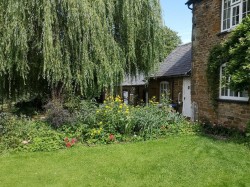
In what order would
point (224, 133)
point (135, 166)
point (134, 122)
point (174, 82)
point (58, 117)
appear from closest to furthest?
point (135, 166), point (134, 122), point (58, 117), point (224, 133), point (174, 82)

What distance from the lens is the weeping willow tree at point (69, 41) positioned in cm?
895

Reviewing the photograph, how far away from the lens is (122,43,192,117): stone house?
1413cm

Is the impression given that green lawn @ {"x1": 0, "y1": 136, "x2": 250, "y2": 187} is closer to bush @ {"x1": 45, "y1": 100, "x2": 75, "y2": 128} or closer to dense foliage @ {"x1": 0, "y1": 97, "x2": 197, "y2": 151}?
dense foliage @ {"x1": 0, "y1": 97, "x2": 197, "y2": 151}

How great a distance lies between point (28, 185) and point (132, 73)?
9.27 m

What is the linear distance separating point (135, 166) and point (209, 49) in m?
6.40

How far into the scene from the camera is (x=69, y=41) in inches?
380

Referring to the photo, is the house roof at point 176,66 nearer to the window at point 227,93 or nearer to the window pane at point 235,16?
the window at point 227,93

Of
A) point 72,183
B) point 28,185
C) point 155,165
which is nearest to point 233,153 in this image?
point 155,165

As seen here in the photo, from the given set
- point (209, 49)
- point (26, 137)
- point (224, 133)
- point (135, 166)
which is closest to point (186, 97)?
point (209, 49)

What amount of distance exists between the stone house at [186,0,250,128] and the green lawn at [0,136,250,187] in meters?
2.14

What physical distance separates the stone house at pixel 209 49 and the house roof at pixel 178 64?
2.71 metres

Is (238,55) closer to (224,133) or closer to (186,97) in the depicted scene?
(224,133)

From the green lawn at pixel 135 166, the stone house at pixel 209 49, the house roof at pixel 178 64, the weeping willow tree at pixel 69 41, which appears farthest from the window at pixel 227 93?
the house roof at pixel 178 64

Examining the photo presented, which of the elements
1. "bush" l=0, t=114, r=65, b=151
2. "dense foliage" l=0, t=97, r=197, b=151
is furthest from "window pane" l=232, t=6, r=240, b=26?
"bush" l=0, t=114, r=65, b=151
